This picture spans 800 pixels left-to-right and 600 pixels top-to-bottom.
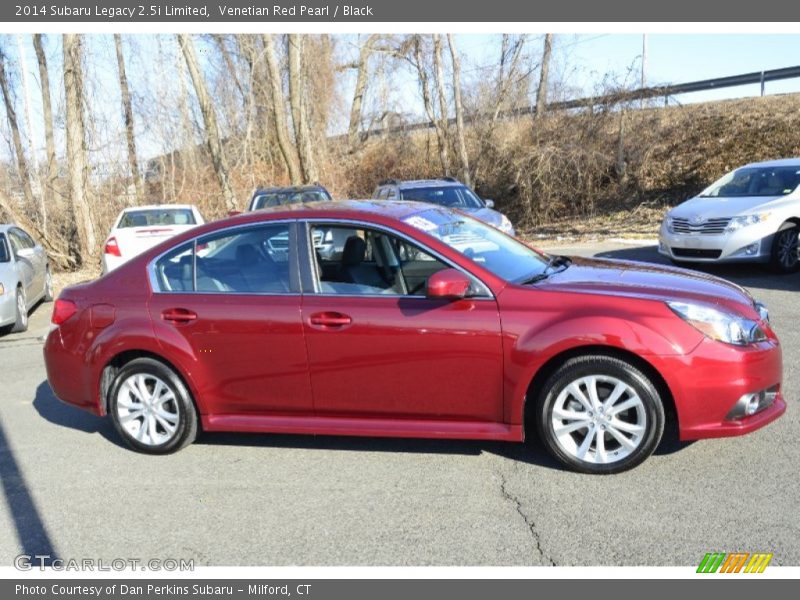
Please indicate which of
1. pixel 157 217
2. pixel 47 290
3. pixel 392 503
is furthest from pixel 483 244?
pixel 47 290

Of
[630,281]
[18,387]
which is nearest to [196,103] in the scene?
[18,387]

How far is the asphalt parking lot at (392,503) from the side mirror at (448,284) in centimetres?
112

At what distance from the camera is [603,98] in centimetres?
2105

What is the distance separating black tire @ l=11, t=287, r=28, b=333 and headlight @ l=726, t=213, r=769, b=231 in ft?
33.0

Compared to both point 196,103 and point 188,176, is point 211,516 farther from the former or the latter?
point 196,103

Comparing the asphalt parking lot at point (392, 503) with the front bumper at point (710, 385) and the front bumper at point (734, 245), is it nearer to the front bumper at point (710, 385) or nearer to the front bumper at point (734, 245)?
the front bumper at point (710, 385)

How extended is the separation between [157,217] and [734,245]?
988cm

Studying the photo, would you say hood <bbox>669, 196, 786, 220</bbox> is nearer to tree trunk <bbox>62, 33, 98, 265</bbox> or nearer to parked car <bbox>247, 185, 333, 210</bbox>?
parked car <bbox>247, 185, 333, 210</bbox>

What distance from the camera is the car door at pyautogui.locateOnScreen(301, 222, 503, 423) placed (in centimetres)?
437

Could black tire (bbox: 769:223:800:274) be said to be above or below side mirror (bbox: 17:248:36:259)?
below

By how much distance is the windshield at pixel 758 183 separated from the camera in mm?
10562

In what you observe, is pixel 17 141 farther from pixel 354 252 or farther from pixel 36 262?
pixel 354 252

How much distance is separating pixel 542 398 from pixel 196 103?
2232cm

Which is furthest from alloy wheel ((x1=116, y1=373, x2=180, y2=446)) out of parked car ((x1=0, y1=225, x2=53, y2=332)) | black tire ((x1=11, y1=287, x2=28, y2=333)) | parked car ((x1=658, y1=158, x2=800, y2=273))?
parked car ((x1=658, y1=158, x2=800, y2=273))
